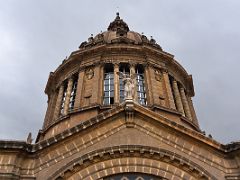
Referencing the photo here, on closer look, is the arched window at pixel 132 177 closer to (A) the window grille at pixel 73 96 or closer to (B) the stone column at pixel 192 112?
(A) the window grille at pixel 73 96

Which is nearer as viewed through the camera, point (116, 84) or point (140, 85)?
point (116, 84)

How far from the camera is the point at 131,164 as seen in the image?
16.6 m

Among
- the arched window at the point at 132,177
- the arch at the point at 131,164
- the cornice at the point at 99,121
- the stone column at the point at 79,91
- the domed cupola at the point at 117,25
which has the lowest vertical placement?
the arched window at the point at 132,177

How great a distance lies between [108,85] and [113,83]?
446 millimetres

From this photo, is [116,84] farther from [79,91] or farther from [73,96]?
[73,96]

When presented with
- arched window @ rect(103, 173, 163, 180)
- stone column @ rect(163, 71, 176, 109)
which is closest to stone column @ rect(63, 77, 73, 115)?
stone column @ rect(163, 71, 176, 109)

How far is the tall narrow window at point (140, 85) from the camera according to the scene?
1073 inches

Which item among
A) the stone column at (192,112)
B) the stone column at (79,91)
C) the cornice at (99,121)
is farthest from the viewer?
the stone column at (192,112)

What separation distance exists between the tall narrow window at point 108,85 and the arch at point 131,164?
10146mm

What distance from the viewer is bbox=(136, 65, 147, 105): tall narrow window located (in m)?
Answer: 27.2

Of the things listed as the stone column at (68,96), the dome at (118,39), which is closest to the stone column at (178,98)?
the dome at (118,39)

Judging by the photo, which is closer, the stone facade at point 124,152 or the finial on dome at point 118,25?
the stone facade at point 124,152

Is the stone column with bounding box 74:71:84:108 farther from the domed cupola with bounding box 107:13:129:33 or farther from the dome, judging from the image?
the domed cupola with bounding box 107:13:129:33

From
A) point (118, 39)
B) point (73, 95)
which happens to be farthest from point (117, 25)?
point (73, 95)
